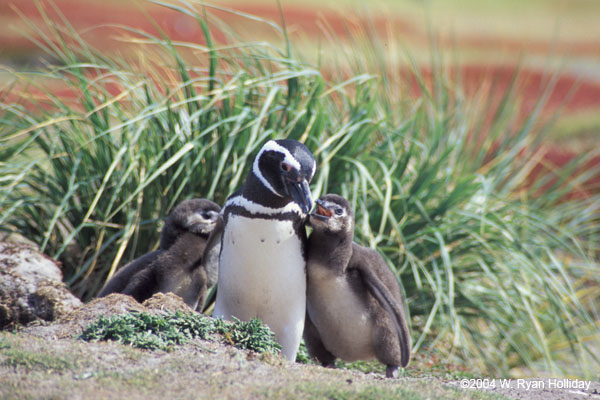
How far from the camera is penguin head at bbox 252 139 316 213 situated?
3.17 m

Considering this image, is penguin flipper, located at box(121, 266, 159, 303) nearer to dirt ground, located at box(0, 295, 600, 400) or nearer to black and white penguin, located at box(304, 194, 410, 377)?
dirt ground, located at box(0, 295, 600, 400)

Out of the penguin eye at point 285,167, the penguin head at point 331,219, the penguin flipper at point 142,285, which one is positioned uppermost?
the penguin eye at point 285,167

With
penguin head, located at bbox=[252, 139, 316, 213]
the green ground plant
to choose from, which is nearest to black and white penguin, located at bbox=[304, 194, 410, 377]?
penguin head, located at bbox=[252, 139, 316, 213]

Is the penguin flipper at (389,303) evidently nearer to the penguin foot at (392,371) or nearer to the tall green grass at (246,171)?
the penguin foot at (392,371)

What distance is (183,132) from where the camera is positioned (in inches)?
179

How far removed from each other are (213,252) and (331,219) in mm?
893

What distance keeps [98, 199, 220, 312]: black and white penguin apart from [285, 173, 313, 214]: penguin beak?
0.79 metres

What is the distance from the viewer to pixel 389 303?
11.3 ft

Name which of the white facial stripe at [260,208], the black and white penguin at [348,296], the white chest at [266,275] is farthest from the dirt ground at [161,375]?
the white facial stripe at [260,208]

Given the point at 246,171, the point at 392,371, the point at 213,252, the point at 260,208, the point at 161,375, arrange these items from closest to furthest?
1. the point at 161,375
2. the point at 260,208
3. the point at 392,371
4. the point at 213,252
5. the point at 246,171

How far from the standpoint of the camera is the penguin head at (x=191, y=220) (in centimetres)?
383

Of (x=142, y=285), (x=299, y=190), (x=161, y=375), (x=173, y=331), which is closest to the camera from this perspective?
(x=161, y=375)

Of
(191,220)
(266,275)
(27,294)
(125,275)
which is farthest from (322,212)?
(27,294)

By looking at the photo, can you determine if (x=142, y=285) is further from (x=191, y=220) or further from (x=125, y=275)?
(x=191, y=220)
